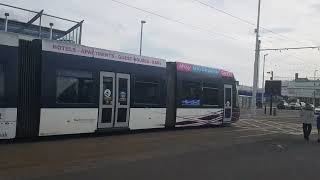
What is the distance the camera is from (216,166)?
44.4ft

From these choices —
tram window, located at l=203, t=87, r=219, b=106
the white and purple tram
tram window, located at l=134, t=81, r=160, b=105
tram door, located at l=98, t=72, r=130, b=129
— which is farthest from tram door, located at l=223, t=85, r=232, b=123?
tram door, located at l=98, t=72, r=130, b=129

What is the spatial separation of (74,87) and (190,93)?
8247 millimetres

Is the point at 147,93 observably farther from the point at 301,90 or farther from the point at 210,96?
the point at 301,90

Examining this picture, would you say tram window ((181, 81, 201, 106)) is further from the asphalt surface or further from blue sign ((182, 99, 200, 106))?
the asphalt surface

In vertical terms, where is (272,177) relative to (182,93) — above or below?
below

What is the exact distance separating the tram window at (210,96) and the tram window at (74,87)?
889 cm

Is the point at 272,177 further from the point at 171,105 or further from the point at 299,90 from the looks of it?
the point at 299,90

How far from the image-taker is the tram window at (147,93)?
21.8 m

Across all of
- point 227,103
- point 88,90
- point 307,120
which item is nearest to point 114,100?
point 88,90

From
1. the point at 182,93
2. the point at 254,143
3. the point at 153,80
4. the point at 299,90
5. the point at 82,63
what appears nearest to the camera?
the point at 82,63

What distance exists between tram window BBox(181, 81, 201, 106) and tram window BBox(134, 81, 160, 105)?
7.34 ft

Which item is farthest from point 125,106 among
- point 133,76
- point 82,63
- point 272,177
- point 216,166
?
point 272,177

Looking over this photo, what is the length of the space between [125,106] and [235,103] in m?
10.7

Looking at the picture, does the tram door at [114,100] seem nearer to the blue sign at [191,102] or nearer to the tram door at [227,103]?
the blue sign at [191,102]
